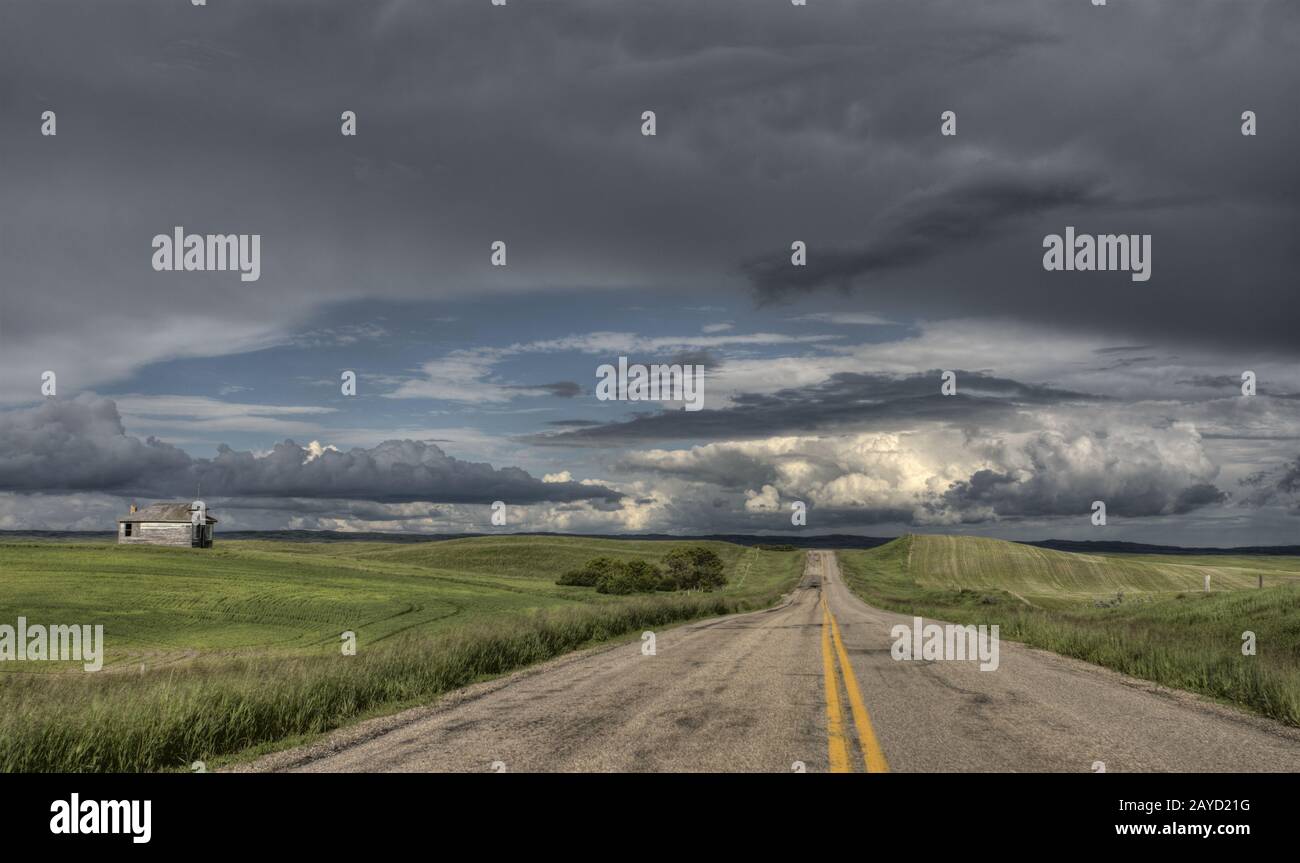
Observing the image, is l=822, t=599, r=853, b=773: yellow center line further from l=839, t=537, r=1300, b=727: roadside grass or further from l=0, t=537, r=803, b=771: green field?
l=0, t=537, r=803, b=771: green field

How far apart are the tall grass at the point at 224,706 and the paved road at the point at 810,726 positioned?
0.99 meters

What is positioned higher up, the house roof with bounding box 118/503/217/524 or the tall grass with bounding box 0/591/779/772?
the tall grass with bounding box 0/591/779/772

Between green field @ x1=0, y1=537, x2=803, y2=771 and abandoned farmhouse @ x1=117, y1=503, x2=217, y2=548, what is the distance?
1141 inches

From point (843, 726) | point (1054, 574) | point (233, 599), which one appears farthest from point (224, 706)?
point (1054, 574)

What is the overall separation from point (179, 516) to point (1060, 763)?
121m

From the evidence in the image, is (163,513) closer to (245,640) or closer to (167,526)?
(167,526)

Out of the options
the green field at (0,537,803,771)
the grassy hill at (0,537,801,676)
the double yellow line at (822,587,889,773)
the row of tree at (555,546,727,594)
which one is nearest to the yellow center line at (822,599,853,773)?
the double yellow line at (822,587,889,773)

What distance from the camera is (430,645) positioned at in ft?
53.2

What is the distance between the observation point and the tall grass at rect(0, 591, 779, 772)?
8.11 m

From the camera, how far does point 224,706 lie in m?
9.72

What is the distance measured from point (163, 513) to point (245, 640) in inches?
3251
